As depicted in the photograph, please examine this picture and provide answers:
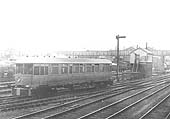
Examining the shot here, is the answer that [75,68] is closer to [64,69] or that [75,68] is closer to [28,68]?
[64,69]

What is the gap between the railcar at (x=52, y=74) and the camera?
1636cm

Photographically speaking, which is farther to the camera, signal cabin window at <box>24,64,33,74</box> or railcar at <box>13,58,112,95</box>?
signal cabin window at <box>24,64,33,74</box>

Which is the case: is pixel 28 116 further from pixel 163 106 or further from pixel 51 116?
pixel 163 106

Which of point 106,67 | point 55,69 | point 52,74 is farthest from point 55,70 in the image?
point 106,67

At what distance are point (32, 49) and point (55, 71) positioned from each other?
1695 inches

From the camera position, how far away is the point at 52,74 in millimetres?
17578

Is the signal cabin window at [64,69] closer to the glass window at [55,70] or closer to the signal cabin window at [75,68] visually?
the glass window at [55,70]

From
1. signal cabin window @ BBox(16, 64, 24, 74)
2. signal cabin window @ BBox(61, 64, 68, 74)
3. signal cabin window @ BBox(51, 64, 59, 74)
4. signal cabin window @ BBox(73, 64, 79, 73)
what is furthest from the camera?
signal cabin window @ BBox(73, 64, 79, 73)

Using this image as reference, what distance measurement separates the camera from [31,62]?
54.5 feet

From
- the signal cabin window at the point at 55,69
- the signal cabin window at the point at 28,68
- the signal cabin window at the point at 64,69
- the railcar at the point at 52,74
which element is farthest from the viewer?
the signal cabin window at the point at 64,69

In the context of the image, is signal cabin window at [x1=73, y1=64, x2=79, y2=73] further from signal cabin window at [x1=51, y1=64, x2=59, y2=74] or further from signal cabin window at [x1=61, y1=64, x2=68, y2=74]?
signal cabin window at [x1=51, y1=64, x2=59, y2=74]

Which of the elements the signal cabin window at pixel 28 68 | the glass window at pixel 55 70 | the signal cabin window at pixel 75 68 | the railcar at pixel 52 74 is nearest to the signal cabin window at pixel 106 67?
the railcar at pixel 52 74

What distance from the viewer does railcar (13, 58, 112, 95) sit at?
53.7ft

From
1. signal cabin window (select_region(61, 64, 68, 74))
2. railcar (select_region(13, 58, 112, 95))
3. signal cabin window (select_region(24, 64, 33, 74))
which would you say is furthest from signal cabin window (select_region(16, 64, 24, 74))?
signal cabin window (select_region(61, 64, 68, 74))
